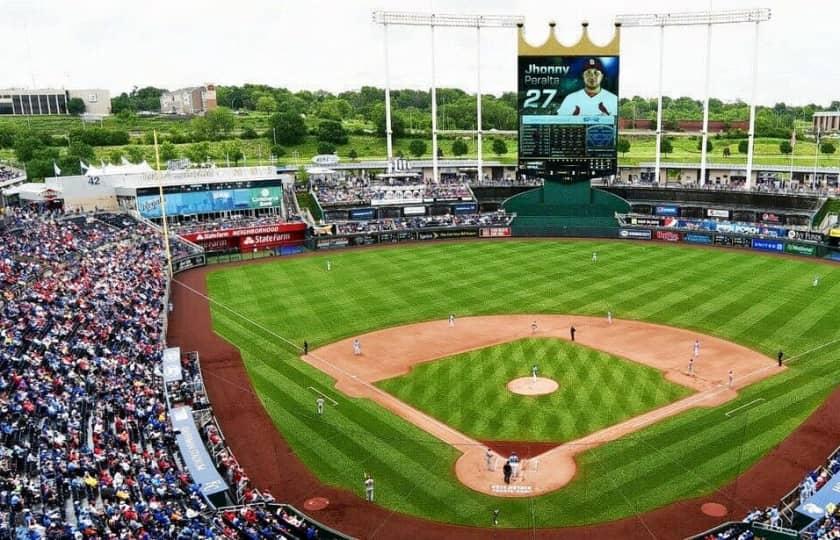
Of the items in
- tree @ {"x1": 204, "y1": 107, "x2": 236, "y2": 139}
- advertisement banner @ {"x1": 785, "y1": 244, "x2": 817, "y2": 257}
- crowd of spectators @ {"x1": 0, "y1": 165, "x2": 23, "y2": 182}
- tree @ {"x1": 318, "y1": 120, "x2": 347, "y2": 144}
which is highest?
tree @ {"x1": 204, "y1": 107, "x2": 236, "y2": 139}

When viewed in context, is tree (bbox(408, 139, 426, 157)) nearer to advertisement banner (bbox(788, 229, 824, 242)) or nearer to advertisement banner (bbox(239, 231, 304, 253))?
advertisement banner (bbox(239, 231, 304, 253))

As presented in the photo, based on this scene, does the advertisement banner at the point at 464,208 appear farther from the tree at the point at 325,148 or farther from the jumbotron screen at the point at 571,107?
the tree at the point at 325,148

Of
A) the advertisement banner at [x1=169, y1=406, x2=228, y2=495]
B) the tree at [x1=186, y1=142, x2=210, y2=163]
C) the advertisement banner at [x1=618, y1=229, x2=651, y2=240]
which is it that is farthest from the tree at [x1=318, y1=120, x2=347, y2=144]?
the advertisement banner at [x1=169, y1=406, x2=228, y2=495]

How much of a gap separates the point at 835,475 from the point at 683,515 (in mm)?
4765

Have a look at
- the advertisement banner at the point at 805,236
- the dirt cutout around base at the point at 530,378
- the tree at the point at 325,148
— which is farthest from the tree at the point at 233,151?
the advertisement banner at the point at 805,236

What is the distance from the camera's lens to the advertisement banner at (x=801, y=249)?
2301 inches

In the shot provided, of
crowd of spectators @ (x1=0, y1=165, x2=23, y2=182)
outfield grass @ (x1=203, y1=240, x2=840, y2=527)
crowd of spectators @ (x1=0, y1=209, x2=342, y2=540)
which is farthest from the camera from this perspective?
crowd of spectators @ (x1=0, y1=165, x2=23, y2=182)

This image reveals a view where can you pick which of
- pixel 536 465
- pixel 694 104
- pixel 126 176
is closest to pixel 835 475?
pixel 536 465

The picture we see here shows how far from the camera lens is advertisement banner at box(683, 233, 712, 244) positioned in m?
65.3

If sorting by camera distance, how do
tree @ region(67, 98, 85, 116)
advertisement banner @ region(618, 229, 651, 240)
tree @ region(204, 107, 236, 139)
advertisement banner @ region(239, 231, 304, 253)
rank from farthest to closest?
tree @ region(67, 98, 85, 116) < tree @ region(204, 107, 236, 139) < advertisement banner @ region(618, 229, 651, 240) < advertisement banner @ region(239, 231, 304, 253)

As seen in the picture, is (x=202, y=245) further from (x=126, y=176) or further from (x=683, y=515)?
(x=683, y=515)

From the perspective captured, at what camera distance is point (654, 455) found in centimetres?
2530

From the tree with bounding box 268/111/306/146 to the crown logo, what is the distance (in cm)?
5636

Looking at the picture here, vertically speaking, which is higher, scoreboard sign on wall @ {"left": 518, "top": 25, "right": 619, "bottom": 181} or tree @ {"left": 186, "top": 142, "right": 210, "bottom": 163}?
scoreboard sign on wall @ {"left": 518, "top": 25, "right": 619, "bottom": 181}
